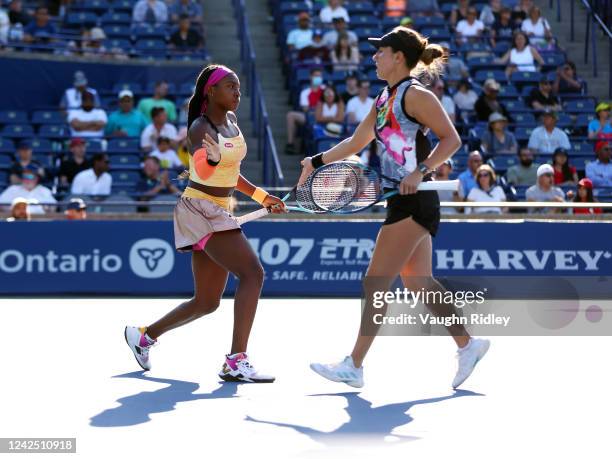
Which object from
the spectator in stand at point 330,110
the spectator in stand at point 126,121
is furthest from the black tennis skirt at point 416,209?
the spectator in stand at point 126,121

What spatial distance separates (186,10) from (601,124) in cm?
702

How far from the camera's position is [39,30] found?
19.9 meters

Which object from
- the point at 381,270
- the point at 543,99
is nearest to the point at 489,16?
the point at 543,99

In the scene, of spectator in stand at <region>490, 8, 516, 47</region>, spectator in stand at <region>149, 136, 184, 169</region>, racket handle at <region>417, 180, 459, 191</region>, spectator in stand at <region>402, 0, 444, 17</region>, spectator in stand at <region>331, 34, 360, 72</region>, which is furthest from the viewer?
spectator in stand at <region>402, 0, 444, 17</region>

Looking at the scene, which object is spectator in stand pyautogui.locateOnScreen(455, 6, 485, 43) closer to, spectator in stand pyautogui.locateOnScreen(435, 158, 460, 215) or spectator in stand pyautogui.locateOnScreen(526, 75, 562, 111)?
spectator in stand pyautogui.locateOnScreen(526, 75, 562, 111)

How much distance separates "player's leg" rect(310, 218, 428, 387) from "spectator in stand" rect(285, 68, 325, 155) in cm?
1104

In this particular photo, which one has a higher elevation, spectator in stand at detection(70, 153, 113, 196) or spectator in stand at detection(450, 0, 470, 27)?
spectator in stand at detection(450, 0, 470, 27)

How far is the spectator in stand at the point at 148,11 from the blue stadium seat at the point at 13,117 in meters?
2.83

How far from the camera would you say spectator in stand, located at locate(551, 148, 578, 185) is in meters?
16.7

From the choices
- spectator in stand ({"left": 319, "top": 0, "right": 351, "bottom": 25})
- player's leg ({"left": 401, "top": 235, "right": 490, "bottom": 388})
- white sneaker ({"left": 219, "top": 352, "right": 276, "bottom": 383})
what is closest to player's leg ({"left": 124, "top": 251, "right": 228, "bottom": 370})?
white sneaker ({"left": 219, "top": 352, "right": 276, "bottom": 383})

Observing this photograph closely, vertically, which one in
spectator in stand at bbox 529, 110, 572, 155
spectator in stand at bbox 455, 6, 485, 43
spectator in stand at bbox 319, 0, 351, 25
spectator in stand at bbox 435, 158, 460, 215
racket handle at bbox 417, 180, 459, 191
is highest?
spectator in stand at bbox 319, 0, 351, 25

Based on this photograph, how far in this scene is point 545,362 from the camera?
862 cm

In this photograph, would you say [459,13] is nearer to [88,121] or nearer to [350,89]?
[350,89]

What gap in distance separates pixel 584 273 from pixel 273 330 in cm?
502
